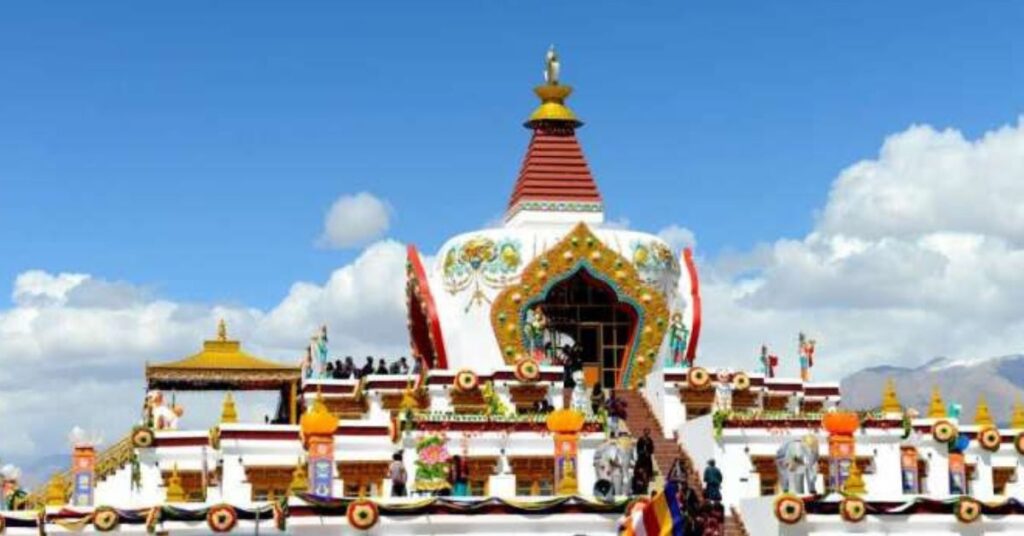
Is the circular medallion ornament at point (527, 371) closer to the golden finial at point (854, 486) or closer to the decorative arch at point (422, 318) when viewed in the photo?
the decorative arch at point (422, 318)

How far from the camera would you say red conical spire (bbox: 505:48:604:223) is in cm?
6550

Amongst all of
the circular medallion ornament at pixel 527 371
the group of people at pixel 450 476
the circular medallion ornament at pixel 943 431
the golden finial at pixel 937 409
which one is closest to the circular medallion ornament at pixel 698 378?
the circular medallion ornament at pixel 527 371

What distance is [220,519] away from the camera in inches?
1709

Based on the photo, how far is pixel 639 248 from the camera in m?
62.3

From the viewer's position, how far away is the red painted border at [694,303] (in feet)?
208

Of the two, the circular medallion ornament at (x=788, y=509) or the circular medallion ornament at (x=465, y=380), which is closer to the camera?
the circular medallion ornament at (x=788, y=509)

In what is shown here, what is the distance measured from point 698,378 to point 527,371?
5.55 meters

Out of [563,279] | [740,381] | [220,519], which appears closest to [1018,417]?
[740,381]

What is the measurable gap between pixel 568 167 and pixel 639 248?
608 cm

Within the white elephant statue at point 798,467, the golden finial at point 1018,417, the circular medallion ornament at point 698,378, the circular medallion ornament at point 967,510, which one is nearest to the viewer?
the circular medallion ornament at point 967,510

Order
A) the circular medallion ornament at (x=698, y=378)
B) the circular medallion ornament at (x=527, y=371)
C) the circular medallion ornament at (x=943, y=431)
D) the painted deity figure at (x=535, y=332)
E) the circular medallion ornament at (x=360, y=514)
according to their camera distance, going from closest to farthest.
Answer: the circular medallion ornament at (x=360, y=514), the circular medallion ornament at (x=943, y=431), the circular medallion ornament at (x=698, y=378), the circular medallion ornament at (x=527, y=371), the painted deity figure at (x=535, y=332)

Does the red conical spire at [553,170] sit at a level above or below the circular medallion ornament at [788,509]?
above

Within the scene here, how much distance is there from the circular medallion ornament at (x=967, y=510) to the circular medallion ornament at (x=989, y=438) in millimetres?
10803

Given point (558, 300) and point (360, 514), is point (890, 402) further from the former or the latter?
point (360, 514)
